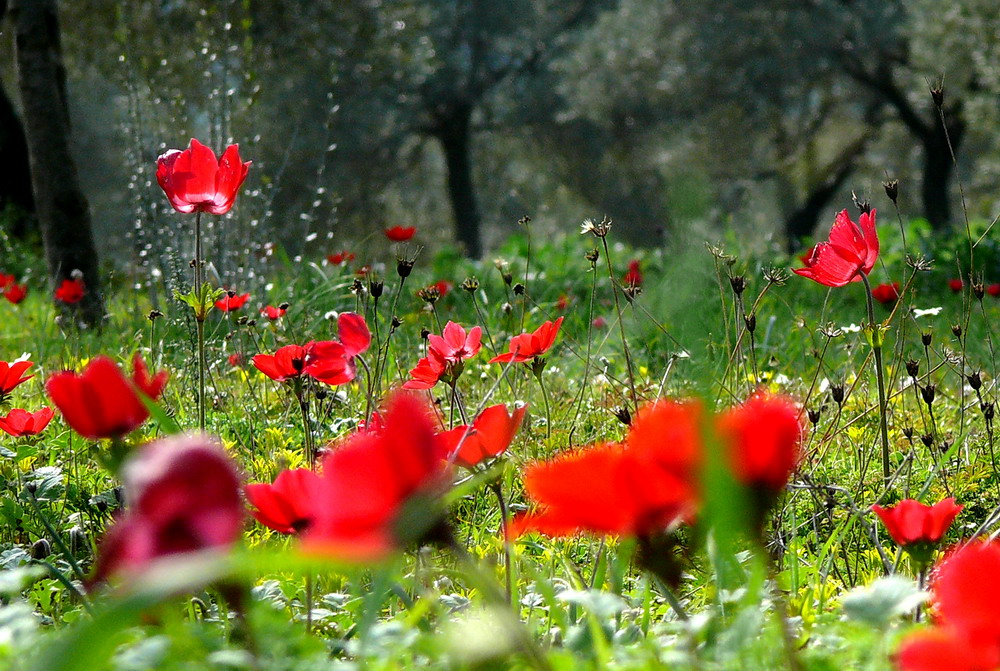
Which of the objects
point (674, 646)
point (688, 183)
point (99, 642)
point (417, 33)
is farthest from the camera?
point (417, 33)

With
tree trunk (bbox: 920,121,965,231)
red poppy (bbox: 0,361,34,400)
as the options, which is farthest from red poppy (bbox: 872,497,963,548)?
tree trunk (bbox: 920,121,965,231)

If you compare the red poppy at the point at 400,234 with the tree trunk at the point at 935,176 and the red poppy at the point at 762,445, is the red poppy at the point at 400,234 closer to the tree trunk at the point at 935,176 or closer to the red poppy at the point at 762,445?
the red poppy at the point at 762,445

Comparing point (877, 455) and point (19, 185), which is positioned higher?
point (19, 185)

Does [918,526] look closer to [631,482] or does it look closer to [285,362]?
[631,482]

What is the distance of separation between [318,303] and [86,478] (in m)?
1.90

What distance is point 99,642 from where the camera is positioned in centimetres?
40

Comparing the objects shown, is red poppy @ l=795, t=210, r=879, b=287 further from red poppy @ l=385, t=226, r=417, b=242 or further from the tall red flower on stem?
red poppy @ l=385, t=226, r=417, b=242

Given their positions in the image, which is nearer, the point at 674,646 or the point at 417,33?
the point at 674,646

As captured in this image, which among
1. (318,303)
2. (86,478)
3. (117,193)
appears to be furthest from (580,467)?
(117,193)

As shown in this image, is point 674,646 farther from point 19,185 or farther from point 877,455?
point 19,185

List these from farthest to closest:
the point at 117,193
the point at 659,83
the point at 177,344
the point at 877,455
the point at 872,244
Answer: the point at 117,193 → the point at 659,83 → the point at 177,344 → the point at 877,455 → the point at 872,244

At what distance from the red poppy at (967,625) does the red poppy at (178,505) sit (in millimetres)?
359

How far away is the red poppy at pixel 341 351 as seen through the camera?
1430 millimetres

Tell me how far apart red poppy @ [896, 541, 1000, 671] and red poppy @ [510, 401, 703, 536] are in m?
0.15
